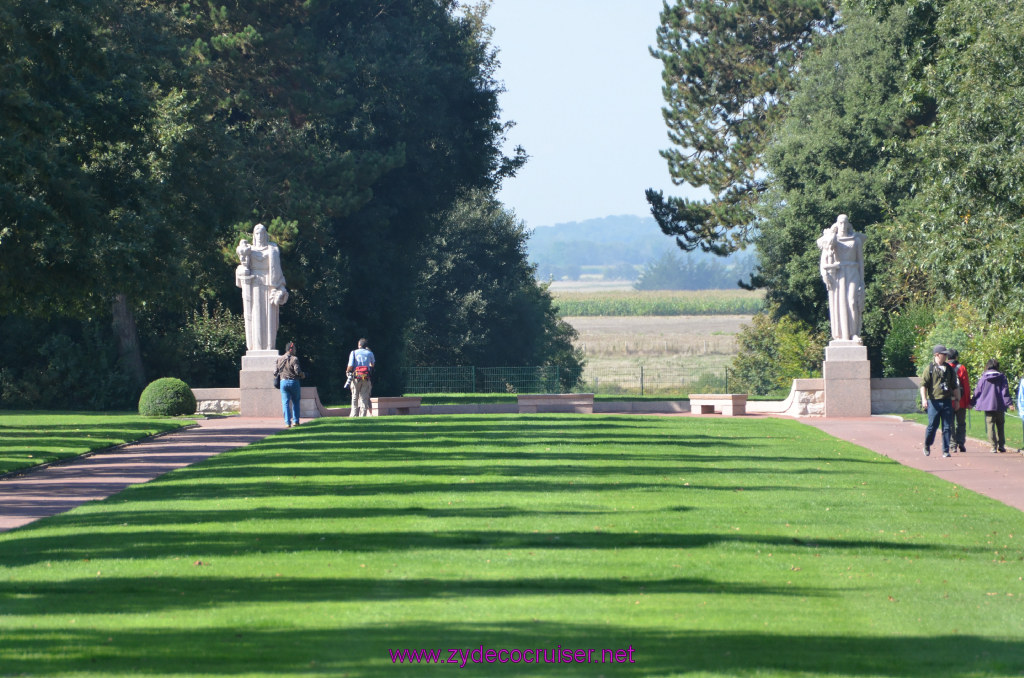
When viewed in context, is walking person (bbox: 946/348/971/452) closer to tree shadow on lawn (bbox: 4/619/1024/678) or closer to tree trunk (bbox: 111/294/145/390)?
tree shadow on lawn (bbox: 4/619/1024/678)

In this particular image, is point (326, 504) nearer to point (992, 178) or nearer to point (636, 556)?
point (636, 556)

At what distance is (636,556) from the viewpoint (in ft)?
36.5

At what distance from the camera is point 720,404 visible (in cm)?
3506

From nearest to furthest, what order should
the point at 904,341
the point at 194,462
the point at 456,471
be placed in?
the point at 456,471 < the point at 194,462 < the point at 904,341

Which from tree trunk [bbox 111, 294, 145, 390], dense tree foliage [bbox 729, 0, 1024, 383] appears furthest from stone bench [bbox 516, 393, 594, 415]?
tree trunk [bbox 111, 294, 145, 390]

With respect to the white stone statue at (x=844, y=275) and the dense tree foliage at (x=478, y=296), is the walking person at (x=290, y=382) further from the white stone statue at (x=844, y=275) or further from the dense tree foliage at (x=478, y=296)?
the dense tree foliage at (x=478, y=296)

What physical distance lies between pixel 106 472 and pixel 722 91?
46.4 meters

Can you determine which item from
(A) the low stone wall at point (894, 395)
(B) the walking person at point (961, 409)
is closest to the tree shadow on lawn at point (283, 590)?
(B) the walking person at point (961, 409)

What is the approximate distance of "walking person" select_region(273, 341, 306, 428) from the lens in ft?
90.3

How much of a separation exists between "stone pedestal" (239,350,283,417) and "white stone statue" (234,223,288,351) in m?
0.45

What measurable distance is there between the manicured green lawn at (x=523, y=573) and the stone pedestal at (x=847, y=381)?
13.0 meters

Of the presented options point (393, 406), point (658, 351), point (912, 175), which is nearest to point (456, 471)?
point (393, 406)

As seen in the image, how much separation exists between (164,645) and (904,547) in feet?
22.8

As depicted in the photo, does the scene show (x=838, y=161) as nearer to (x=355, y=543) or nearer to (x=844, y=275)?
(x=844, y=275)
